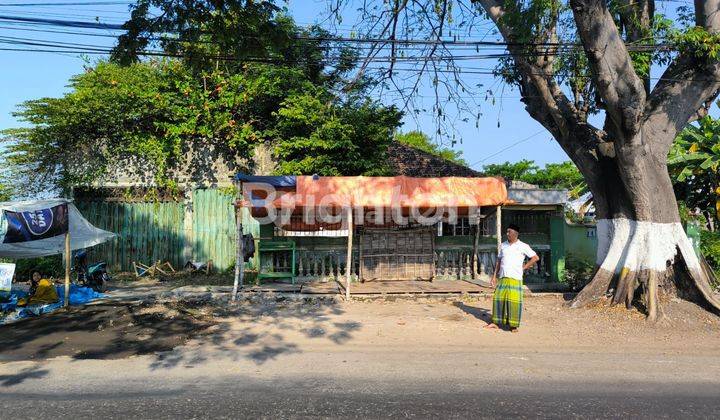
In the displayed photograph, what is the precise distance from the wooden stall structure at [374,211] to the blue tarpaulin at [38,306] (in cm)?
371

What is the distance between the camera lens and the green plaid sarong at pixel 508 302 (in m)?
7.47

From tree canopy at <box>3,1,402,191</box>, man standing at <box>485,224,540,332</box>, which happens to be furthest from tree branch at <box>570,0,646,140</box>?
tree canopy at <box>3,1,402,191</box>

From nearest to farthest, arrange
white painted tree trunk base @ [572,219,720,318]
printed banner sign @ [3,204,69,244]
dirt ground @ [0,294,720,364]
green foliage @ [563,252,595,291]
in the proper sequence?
dirt ground @ [0,294,720,364] → white painted tree trunk base @ [572,219,720,318] → printed banner sign @ [3,204,69,244] → green foliage @ [563,252,595,291]

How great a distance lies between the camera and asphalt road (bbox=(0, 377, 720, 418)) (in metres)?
4.37

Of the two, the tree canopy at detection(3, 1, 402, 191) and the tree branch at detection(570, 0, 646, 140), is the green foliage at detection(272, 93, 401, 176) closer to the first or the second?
the tree canopy at detection(3, 1, 402, 191)

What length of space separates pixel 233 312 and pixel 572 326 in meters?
5.85

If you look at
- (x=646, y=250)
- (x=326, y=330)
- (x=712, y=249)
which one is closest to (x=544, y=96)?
(x=646, y=250)

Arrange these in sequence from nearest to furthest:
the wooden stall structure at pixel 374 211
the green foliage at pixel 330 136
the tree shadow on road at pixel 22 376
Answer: the tree shadow on road at pixel 22 376
the wooden stall structure at pixel 374 211
the green foliage at pixel 330 136

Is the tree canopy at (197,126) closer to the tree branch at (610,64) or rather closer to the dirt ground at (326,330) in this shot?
the dirt ground at (326,330)

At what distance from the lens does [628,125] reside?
25.5ft

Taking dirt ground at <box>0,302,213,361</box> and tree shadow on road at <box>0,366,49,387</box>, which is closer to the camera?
tree shadow on road at <box>0,366,49,387</box>

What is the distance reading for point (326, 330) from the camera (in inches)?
304

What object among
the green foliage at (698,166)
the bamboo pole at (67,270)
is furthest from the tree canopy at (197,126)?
the green foliage at (698,166)

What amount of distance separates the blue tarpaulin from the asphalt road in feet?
14.5
